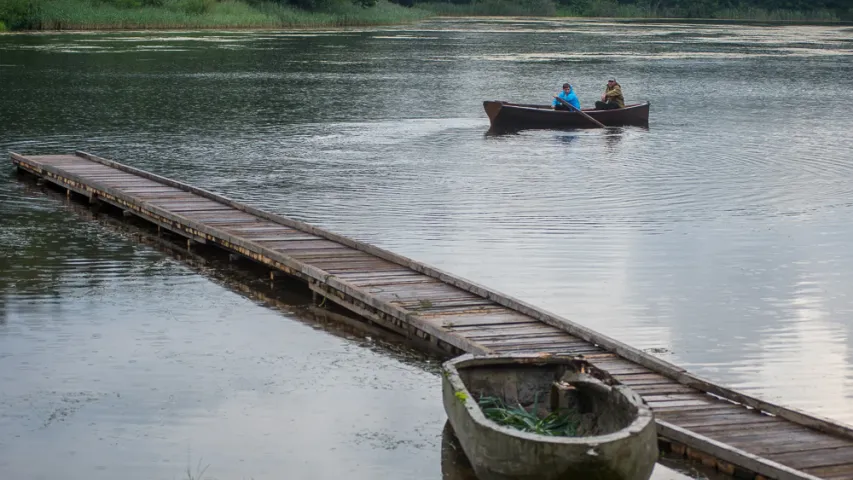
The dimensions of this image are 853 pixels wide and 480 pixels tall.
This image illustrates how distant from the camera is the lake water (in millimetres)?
11352

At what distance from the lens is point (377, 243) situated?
18859 millimetres

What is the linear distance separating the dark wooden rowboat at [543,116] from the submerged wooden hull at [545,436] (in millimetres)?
22418

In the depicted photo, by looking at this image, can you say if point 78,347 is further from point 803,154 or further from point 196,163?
point 803,154

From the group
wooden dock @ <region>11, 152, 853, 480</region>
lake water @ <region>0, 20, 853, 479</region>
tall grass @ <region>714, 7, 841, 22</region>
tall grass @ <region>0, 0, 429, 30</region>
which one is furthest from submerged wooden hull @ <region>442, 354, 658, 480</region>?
tall grass @ <region>714, 7, 841, 22</region>

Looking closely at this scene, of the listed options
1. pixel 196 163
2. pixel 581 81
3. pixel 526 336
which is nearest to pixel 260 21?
pixel 581 81

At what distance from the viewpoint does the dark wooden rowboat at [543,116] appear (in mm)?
32875

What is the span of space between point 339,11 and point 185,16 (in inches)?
676

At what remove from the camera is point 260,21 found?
79.8m

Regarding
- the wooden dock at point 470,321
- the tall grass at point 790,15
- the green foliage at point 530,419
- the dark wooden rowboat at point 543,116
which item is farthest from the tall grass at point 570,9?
the green foliage at point 530,419

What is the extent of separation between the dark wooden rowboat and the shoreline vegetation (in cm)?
4389

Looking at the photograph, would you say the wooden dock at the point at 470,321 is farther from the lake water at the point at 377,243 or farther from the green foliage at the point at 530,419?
the green foliage at the point at 530,419

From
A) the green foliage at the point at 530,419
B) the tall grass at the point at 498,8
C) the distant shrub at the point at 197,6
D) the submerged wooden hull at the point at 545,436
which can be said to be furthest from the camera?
the tall grass at the point at 498,8

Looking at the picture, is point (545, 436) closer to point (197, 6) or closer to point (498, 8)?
point (197, 6)

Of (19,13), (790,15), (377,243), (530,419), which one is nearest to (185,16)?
(19,13)
